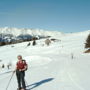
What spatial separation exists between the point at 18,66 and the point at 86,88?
3.80m

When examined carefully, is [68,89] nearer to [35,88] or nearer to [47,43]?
[35,88]

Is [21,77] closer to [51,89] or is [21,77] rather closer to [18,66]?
[18,66]

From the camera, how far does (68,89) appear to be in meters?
10.7

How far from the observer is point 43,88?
11500mm

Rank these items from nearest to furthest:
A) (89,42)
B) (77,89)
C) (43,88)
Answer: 1. (77,89)
2. (43,88)
3. (89,42)

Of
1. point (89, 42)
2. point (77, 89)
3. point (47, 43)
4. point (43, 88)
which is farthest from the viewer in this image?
point (47, 43)

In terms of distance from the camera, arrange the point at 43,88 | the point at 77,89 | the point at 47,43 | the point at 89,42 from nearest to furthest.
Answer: the point at 77,89 < the point at 43,88 < the point at 89,42 < the point at 47,43

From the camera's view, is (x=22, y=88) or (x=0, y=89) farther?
(x=0, y=89)

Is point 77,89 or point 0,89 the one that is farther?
point 0,89

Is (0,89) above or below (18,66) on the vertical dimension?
below

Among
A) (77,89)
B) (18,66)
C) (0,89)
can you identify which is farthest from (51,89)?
(0,89)

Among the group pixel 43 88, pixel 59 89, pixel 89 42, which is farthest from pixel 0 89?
pixel 89 42

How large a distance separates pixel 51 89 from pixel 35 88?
113cm

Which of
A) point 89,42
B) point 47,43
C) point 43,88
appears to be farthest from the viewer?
point 47,43
